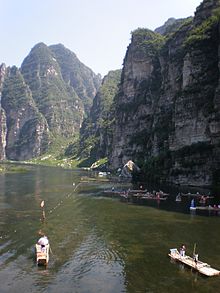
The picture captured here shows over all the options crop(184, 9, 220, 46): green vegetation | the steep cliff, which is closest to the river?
the steep cliff

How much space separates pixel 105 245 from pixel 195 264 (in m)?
12.4

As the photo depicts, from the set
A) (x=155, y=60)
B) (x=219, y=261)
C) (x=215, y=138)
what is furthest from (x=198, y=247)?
(x=155, y=60)

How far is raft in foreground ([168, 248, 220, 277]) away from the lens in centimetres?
3709

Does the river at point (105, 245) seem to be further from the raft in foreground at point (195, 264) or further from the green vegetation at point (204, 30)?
the green vegetation at point (204, 30)

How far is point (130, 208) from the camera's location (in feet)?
249

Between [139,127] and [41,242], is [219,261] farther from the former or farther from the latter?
[139,127]

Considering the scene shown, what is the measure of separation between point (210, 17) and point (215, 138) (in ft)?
139

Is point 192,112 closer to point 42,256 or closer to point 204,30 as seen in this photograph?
point 204,30

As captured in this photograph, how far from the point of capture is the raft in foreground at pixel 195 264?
37094mm

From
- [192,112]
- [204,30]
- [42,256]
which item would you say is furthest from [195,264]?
[204,30]

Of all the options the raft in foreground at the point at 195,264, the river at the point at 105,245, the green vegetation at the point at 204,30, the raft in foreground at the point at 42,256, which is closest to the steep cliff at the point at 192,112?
the green vegetation at the point at 204,30

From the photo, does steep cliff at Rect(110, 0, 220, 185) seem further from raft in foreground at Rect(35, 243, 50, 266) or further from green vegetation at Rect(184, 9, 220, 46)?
raft in foreground at Rect(35, 243, 50, 266)

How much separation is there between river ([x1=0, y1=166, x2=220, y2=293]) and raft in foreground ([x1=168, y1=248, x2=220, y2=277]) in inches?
25.5

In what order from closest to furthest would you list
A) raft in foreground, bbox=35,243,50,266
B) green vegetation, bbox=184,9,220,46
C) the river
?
the river < raft in foreground, bbox=35,243,50,266 < green vegetation, bbox=184,9,220,46
